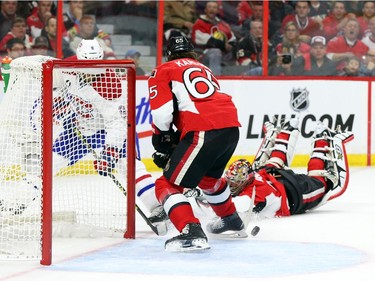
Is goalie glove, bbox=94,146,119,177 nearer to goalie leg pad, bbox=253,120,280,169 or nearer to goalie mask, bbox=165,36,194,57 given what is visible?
goalie mask, bbox=165,36,194,57

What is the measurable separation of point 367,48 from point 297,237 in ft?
12.7

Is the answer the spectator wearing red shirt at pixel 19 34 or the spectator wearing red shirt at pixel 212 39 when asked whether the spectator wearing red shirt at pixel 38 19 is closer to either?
the spectator wearing red shirt at pixel 19 34

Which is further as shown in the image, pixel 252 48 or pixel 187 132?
pixel 252 48

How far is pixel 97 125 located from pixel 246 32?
3486 millimetres

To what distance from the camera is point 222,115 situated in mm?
4422

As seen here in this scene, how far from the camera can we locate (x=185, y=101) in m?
4.41

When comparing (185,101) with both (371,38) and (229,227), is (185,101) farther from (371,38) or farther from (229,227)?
(371,38)

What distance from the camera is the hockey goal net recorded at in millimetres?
4164

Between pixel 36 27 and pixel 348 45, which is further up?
pixel 36 27

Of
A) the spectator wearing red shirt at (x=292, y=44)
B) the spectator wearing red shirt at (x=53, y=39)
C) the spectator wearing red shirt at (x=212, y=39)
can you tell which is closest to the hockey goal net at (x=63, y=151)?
the spectator wearing red shirt at (x=53, y=39)

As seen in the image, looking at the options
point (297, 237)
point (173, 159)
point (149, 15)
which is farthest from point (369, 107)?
point (173, 159)

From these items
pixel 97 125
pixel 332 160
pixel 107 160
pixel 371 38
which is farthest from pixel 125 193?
pixel 371 38

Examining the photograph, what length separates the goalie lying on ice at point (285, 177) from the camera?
517 cm

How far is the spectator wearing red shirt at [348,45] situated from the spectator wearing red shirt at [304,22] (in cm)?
→ 16
